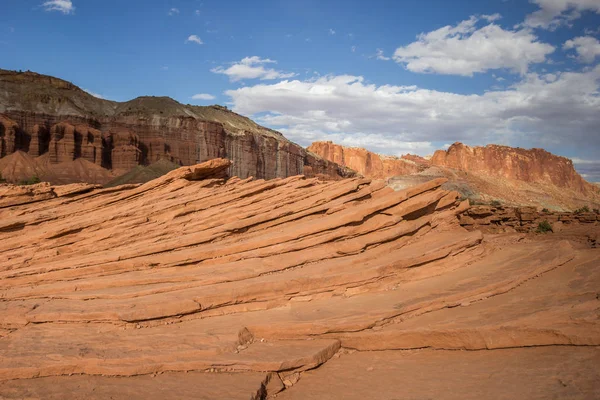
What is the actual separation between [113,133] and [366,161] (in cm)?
8638

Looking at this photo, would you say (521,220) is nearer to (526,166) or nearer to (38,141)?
(38,141)

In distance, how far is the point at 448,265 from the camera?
11211mm

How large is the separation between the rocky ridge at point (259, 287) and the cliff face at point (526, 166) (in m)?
88.0

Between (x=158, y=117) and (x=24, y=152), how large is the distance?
2118 cm

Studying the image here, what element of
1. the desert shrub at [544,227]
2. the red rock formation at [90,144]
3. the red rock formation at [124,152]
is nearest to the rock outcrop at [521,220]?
the desert shrub at [544,227]

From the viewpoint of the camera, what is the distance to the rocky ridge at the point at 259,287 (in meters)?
7.10

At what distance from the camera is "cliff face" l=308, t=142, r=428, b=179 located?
5002 inches

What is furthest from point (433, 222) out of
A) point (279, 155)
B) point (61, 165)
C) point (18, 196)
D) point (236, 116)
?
point (236, 116)

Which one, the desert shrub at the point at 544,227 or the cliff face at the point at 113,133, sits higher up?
the cliff face at the point at 113,133

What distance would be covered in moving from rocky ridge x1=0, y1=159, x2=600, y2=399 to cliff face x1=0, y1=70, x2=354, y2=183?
50399 millimetres

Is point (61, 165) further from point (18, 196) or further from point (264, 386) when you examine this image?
point (264, 386)

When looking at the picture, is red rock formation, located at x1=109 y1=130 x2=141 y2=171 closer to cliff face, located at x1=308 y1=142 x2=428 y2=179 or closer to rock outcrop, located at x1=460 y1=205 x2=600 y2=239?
rock outcrop, located at x1=460 y1=205 x2=600 y2=239

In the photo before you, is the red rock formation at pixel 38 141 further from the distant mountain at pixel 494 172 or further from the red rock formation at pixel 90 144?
the distant mountain at pixel 494 172

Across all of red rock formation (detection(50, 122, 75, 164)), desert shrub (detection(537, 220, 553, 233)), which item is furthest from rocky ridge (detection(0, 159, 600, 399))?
red rock formation (detection(50, 122, 75, 164))
